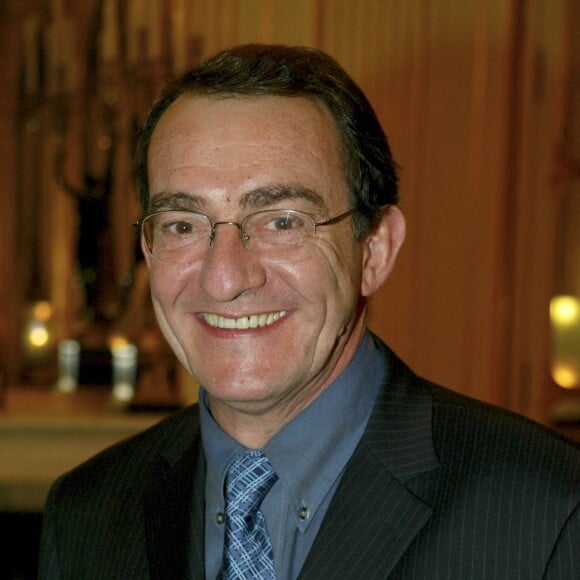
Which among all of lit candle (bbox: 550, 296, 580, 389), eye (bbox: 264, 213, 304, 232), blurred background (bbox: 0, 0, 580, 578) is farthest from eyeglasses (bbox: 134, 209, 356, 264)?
lit candle (bbox: 550, 296, 580, 389)

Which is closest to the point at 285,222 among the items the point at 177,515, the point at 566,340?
the point at 177,515

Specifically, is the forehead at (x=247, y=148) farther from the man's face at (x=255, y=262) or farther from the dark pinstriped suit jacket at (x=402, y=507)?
the dark pinstriped suit jacket at (x=402, y=507)

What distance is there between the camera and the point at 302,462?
4.92 feet

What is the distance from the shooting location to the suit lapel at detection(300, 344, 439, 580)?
4.58 feet

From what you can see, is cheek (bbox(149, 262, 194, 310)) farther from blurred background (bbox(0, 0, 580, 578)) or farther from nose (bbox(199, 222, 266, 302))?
blurred background (bbox(0, 0, 580, 578))

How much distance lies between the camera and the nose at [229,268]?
4.72ft

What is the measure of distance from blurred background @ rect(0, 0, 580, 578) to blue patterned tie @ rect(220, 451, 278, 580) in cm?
275

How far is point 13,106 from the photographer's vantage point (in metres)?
4.76

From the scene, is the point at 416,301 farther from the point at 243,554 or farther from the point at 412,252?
the point at 243,554

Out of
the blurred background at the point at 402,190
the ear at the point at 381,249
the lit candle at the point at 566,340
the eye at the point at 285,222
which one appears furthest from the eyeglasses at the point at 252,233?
the lit candle at the point at 566,340

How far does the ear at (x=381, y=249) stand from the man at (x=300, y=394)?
0.02m

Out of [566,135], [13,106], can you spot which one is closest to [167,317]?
[566,135]

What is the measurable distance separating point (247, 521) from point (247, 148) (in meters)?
0.54

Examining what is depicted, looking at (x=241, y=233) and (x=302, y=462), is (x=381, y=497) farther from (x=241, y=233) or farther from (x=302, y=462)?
(x=241, y=233)
